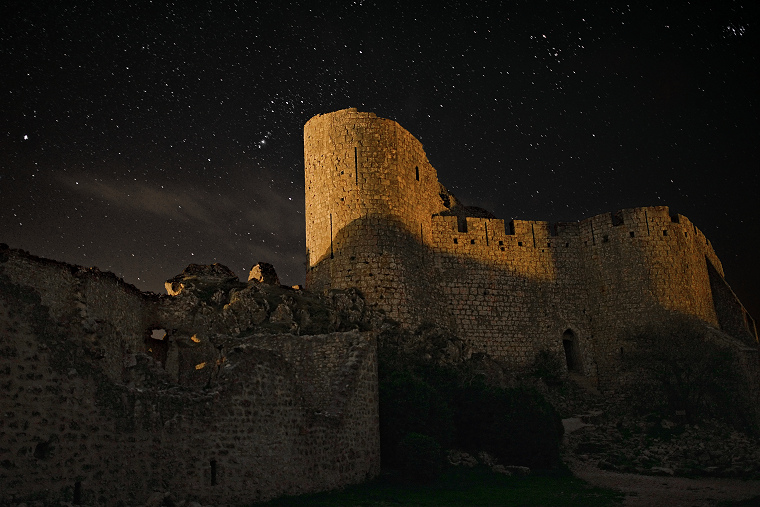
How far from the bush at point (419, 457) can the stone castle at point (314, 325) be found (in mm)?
1036

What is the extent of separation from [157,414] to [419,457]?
26.1 ft

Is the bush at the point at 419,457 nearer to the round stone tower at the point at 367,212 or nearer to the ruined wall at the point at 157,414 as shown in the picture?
the ruined wall at the point at 157,414

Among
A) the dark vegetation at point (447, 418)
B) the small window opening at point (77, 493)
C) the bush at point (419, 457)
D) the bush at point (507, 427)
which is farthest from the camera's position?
the bush at point (507, 427)

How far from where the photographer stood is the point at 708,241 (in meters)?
38.1

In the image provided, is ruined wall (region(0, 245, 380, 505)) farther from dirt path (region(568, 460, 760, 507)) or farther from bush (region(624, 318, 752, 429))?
bush (region(624, 318, 752, 429))

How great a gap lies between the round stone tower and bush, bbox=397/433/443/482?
934 centimetres

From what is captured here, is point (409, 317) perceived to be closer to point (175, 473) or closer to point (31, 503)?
point (175, 473)

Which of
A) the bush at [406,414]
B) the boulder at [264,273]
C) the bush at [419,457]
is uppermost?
the boulder at [264,273]

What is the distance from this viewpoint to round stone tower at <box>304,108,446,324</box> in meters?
28.7

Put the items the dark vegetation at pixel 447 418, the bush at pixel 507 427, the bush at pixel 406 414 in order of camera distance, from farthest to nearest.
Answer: the bush at pixel 507 427
the bush at pixel 406 414
the dark vegetation at pixel 447 418

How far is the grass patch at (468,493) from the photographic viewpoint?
49.4ft

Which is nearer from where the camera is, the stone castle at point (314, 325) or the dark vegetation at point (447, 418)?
the stone castle at point (314, 325)

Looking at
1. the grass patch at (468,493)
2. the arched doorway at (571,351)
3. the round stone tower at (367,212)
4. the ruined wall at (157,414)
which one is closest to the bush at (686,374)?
the arched doorway at (571,351)

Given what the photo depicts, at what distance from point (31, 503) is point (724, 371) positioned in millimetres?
28368
